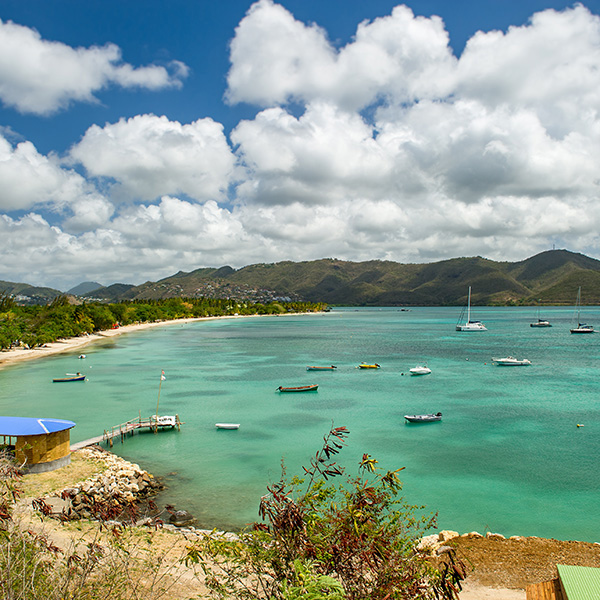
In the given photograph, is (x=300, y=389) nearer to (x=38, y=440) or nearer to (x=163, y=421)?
(x=163, y=421)

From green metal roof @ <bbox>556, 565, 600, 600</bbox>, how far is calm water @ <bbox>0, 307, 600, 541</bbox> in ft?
29.2

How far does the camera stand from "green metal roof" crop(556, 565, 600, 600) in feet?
28.8

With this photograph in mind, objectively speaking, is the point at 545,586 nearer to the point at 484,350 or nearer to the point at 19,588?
the point at 19,588

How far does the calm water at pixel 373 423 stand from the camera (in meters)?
Answer: 20.4

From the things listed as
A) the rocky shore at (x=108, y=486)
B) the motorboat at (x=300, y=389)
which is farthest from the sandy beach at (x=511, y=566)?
the motorboat at (x=300, y=389)

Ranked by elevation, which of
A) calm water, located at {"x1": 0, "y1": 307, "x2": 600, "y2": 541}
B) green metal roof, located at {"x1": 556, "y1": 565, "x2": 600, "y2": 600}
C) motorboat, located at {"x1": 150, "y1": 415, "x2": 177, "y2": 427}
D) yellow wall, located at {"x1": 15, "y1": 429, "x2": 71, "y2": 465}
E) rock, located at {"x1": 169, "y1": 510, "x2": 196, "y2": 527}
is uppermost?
green metal roof, located at {"x1": 556, "y1": 565, "x2": 600, "y2": 600}

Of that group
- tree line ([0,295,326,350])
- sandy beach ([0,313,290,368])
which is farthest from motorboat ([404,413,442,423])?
tree line ([0,295,326,350])

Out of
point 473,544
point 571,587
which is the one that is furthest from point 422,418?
point 571,587

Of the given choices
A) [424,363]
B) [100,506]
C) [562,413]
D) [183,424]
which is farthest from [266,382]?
[100,506]

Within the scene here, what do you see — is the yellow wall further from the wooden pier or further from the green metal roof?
the green metal roof

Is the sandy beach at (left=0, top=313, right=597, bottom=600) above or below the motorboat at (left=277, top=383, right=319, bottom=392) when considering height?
above

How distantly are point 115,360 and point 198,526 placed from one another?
5394cm

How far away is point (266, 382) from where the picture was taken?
4969cm

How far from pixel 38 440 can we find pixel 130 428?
10025 mm
